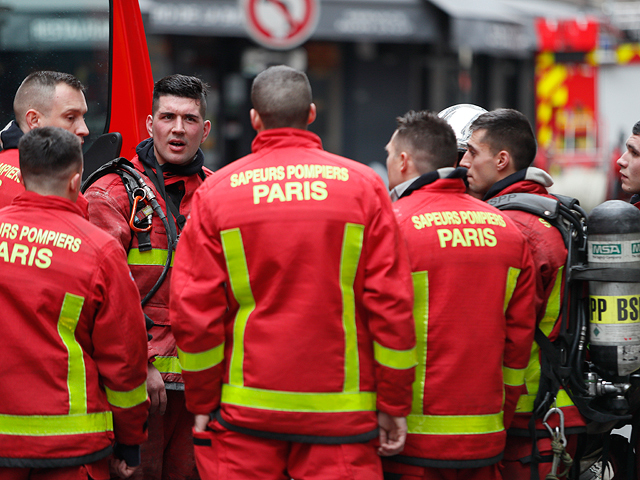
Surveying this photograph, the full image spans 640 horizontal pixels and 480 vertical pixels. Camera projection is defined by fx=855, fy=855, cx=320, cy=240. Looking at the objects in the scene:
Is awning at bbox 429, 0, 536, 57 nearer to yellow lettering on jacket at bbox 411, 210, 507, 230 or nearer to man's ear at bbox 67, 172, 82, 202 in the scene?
yellow lettering on jacket at bbox 411, 210, 507, 230

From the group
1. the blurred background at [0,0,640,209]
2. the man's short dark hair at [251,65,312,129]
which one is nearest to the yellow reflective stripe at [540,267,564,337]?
the man's short dark hair at [251,65,312,129]

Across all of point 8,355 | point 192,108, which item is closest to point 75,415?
point 8,355

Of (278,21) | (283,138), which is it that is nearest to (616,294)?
(283,138)

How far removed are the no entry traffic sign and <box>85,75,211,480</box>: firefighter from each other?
571cm

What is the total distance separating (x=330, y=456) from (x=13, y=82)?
124 inches

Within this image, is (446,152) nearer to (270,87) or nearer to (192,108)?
(270,87)

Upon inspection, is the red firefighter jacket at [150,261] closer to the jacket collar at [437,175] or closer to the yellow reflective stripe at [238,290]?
the yellow reflective stripe at [238,290]

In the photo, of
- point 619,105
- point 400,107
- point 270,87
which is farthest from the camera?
point 400,107

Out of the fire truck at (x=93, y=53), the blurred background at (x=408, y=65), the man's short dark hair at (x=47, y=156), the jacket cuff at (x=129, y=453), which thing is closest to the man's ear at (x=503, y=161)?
the man's short dark hair at (x=47, y=156)

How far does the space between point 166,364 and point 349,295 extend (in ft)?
3.76

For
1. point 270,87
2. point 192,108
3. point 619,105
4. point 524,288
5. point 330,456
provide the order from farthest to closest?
point 619,105
point 192,108
point 524,288
point 270,87
point 330,456

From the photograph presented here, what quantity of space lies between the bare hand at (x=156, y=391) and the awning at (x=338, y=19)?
9750 mm

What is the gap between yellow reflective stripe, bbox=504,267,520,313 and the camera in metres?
3.22

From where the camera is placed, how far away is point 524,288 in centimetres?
326
